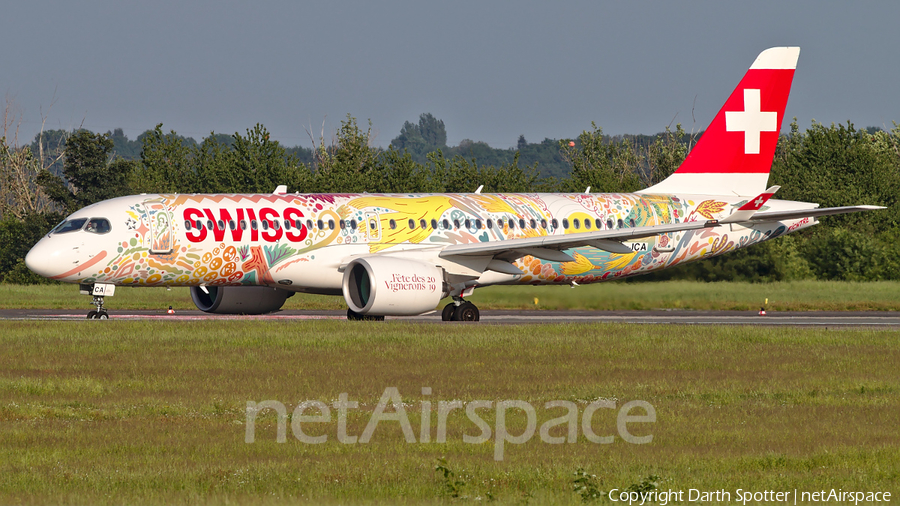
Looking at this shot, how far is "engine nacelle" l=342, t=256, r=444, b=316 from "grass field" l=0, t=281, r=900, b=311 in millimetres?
5051

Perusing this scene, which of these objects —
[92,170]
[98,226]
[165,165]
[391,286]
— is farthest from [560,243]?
[165,165]

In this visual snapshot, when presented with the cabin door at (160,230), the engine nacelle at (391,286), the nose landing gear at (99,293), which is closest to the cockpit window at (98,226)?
the cabin door at (160,230)

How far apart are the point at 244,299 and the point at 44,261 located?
574 centimetres

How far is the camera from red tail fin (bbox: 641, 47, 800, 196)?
34.2 metres

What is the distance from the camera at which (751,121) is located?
34250 millimetres

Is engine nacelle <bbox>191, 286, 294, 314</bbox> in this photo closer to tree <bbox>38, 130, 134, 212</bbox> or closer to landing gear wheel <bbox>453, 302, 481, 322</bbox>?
landing gear wheel <bbox>453, 302, 481, 322</bbox>

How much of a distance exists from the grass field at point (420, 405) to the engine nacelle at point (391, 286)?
2283 mm

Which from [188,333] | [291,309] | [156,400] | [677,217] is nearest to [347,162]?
[291,309]

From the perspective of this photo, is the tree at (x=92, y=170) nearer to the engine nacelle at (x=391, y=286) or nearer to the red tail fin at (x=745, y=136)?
the red tail fin at (x=745, y=136)

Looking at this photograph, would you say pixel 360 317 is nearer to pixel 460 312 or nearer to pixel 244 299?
pixel 460 312

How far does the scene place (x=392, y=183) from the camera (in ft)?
203

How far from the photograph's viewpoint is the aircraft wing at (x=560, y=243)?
28109mm

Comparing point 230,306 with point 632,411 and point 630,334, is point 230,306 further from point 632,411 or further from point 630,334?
point 632,411

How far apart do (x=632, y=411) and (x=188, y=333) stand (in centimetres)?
1162
